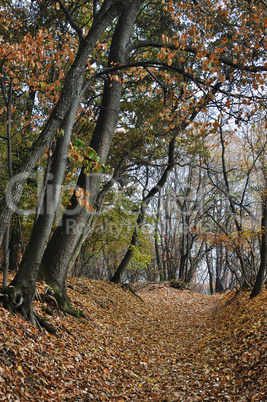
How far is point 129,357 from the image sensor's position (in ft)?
18.5

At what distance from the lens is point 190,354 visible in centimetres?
619

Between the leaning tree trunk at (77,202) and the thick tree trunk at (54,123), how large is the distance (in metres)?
1.42

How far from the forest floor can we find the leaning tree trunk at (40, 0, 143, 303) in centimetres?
78

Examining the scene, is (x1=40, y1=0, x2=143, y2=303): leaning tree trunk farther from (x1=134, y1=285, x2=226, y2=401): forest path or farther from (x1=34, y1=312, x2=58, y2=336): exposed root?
(x1=134, y1=285, x2=226, y2=401): forest path

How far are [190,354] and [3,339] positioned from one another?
12.8 feet

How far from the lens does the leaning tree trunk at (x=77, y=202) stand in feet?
19.9

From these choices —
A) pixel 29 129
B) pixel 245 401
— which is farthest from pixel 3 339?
pixel 29 129

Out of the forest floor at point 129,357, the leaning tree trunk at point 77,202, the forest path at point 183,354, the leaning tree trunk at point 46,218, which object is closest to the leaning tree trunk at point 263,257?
the forest floor at point 129,357

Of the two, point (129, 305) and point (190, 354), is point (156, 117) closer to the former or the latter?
point (129, 305)

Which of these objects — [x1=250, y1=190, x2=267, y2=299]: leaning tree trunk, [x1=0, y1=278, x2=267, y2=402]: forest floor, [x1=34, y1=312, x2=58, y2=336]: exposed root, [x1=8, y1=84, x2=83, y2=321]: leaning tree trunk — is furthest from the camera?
[x1=250, y1=190, x2=267, y2=299]: leaning tree trunk

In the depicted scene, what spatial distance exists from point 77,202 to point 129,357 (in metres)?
2.98

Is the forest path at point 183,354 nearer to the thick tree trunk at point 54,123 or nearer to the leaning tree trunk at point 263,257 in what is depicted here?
the leaning tree trunk at point 263,257

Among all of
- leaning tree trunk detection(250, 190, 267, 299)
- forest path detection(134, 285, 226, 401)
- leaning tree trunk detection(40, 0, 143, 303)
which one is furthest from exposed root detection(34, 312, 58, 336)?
leaning tree trunk detection(250, 190, 267, 299)

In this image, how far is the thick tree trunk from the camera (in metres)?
3.58
